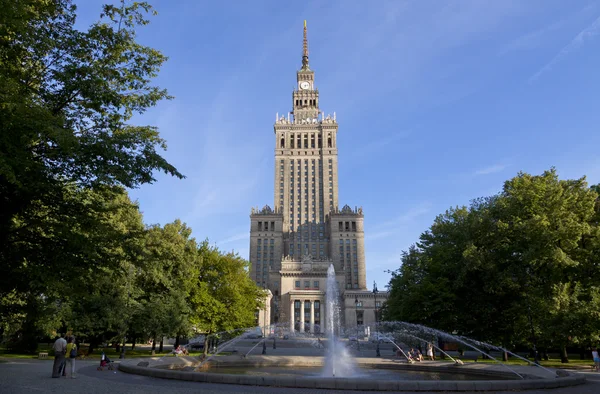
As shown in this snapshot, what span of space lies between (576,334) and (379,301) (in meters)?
91.9

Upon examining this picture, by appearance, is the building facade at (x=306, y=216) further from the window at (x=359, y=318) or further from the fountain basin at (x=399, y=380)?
the fountain basin at (x=399, y=380)

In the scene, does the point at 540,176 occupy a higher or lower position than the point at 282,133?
lower

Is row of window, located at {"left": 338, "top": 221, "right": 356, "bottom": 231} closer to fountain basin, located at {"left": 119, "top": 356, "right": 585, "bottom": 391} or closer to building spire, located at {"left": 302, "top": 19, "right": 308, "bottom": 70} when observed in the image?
building spire, located at {"left": 302, "top": 19, "right": 308, "bottom": 70}

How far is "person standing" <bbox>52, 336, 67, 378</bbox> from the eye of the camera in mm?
16891

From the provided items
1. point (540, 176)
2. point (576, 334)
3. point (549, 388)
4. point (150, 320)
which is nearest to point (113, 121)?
point (549, 388)

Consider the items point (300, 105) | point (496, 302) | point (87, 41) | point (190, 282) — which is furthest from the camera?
point (300, 105)

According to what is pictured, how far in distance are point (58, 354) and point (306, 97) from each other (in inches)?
6185

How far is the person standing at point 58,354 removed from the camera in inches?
665

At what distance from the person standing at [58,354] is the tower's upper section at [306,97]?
150672 millimetres

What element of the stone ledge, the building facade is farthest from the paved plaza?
the building facade

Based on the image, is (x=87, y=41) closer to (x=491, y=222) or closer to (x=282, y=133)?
(x=491, y=222)

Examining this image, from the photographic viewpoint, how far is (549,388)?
52.6ft

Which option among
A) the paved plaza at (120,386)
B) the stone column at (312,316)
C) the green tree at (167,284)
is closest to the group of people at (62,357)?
the paved plaza at (120,386)

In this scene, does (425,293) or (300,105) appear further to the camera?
(300,105)
